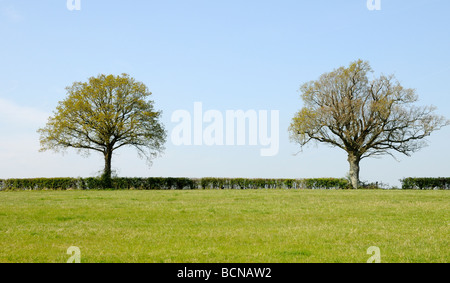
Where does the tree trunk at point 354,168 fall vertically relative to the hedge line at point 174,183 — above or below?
above

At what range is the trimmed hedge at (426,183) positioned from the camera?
53.1 m

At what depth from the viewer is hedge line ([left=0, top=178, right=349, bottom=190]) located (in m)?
51.3

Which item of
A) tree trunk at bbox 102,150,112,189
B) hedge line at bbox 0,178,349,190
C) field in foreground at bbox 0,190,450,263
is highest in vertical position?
tree trunk at bbox 102,150,112,189

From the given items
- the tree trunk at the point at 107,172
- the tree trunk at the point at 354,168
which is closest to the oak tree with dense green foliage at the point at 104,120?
the tree trunk at the point at 107,172

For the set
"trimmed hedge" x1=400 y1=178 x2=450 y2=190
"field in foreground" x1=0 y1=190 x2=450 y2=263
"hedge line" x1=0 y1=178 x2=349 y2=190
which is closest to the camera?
"field in foreground" x1=0 y1=190 x2=450 y2=263

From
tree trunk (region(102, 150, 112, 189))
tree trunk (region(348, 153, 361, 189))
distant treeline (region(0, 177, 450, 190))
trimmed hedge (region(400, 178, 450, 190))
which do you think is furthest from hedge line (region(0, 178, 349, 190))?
trimmed hedge (region(400, 178, 450, 190))

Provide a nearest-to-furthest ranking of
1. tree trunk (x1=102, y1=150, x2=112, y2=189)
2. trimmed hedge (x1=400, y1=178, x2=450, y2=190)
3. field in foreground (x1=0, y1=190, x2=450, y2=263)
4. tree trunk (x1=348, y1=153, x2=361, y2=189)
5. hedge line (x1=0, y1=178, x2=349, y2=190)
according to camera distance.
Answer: field in foreground (x1=0, y1=190, x2=450, y2=263), tree trunk (x1=102, y1=150, x2=112, y2=189), hedge line (x1=0, y1=178, x2=349, y2=190), trimmed hedge (x1=400, y1=178, x2=450, y2=190), tree trunk (x1=348, y1=153, x2=361, y2=189)

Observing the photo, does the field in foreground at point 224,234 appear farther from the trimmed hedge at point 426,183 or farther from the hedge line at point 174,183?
the trimmed hedge at point 426,183

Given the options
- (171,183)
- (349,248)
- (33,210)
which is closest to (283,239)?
(349,248)

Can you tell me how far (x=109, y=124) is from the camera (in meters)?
53.1

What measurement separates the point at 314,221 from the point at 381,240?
4.44 metres

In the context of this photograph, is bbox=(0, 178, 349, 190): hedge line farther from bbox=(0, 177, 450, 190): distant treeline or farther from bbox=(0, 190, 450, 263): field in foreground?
bbox=(0, 190, 450, 263): field in foreground

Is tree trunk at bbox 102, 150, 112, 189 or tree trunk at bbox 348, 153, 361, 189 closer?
tree trunk at bbox 102, 150, 112, 189

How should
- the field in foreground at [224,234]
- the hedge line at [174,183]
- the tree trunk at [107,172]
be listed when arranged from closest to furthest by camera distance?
the field in foreground at [224,234] < the tree trunk at [107,172] < the hedge line at [174,183]
